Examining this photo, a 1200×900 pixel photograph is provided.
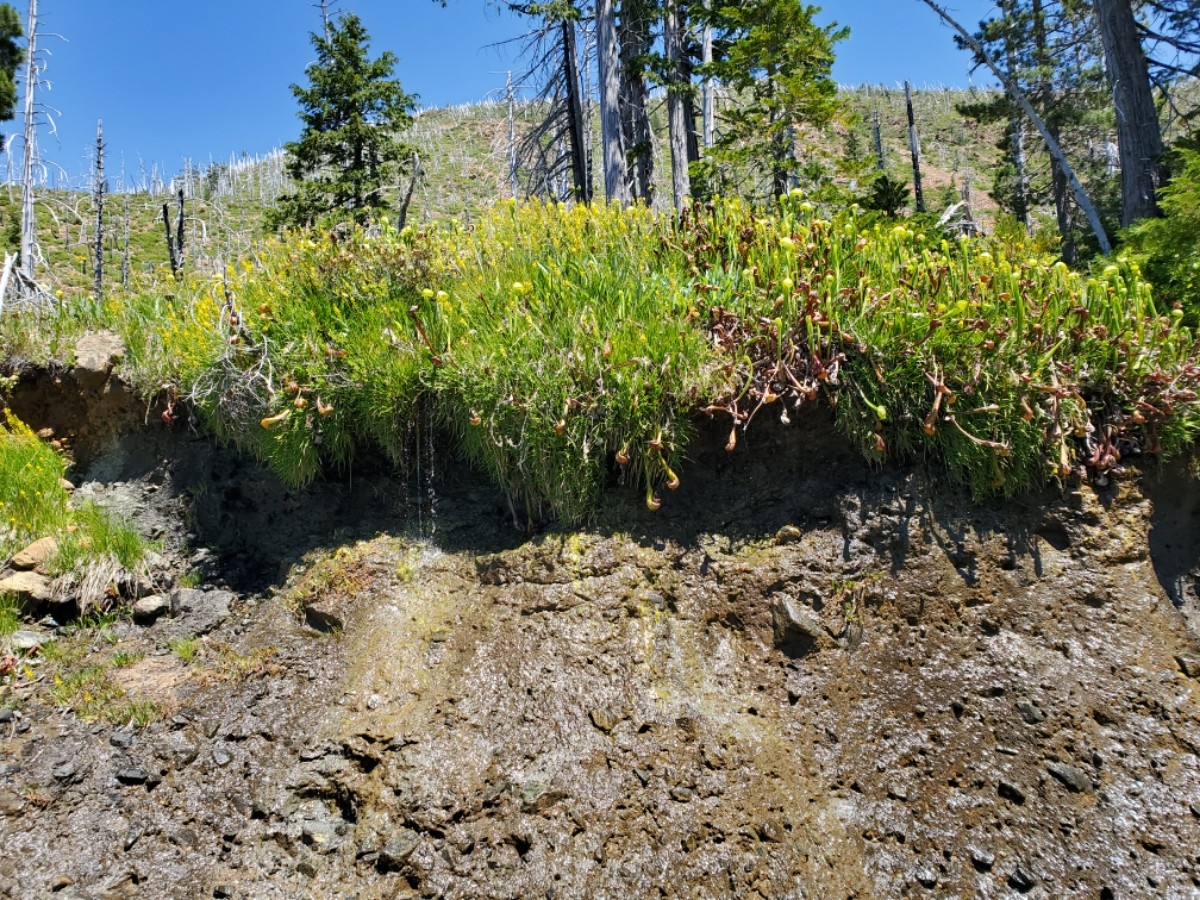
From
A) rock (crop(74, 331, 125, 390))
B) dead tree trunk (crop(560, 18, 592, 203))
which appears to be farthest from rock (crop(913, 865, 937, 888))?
dead tree trunk (crop(560, 18, 592, 203))

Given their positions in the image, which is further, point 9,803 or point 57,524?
point 57,524

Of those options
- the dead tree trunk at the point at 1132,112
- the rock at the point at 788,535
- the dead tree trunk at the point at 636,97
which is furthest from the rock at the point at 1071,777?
the dead tree trunk at the point at 636,97

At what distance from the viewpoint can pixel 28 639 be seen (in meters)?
4.16

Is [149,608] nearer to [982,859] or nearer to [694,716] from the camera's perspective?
[694,716]

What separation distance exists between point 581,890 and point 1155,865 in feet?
7.40

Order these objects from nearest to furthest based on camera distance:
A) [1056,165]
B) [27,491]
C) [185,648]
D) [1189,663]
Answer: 1. [1189,663]
2. [185,648]
3. [27,491]
4. [1056,165]

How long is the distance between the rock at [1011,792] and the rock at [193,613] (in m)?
4.38

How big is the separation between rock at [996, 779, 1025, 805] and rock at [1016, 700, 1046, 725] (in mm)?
312

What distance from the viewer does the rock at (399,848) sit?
2.83m

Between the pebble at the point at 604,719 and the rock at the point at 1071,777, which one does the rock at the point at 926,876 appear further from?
the pebble at the point at 604,719

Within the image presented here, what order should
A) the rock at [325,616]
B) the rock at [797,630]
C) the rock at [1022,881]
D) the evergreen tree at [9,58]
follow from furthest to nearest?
1. the evergreen tree at [9,58]
2. the rock at [325,616]
3. the rock at [797,630]
4. the rock at [1022,881]

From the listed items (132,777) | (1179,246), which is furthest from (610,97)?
(132,777)

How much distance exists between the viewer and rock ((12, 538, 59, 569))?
4.53 metres

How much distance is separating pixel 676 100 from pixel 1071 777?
12484 millimetres
